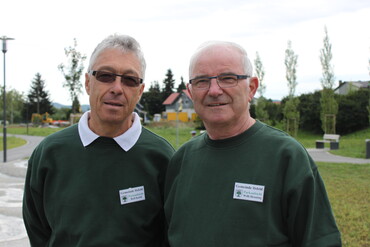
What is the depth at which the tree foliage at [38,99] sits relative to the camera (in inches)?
3428

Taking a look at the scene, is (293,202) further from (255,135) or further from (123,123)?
(123,123)

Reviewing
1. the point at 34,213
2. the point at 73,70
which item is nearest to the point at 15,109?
the point at 73,70

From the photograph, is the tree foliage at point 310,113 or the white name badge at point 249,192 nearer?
the white name badge at point 249,192

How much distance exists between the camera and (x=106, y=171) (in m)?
2.66

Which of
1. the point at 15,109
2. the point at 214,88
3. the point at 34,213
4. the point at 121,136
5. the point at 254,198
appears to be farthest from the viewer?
the point at 15,109

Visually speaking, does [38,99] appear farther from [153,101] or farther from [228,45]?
[228,45]

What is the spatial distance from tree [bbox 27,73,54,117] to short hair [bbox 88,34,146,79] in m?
88.2

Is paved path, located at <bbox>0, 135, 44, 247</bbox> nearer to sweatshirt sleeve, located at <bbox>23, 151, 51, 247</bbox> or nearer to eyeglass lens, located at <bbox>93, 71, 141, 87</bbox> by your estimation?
sweatshirt sleeve, located at <bbox>23, 151, 51, 247</bbox>

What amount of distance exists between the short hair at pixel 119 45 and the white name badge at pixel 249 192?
119 centimetres

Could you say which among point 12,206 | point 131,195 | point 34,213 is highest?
point 131,195

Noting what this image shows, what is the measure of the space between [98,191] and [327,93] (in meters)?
29.4

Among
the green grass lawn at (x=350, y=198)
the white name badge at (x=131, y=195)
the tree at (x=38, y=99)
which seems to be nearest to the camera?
the white name badge at (x=131, y=195)

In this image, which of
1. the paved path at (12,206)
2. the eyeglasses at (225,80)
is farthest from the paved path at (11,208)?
the eyeglasses at (225,80)

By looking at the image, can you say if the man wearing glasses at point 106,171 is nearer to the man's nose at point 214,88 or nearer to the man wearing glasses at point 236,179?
the man wearing glasses at point 236,179
